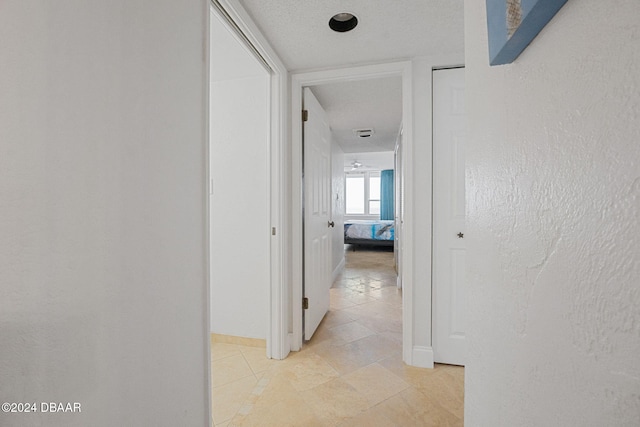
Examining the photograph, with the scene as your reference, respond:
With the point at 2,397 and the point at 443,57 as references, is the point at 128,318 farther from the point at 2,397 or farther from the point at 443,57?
the point at 443,57

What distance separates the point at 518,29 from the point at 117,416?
1.22 metres

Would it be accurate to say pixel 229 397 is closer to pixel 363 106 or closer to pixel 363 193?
pixel 363 106

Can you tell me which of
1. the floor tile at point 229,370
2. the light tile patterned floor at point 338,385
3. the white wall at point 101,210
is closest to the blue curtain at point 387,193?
the light tile patterned floor at point 338,385

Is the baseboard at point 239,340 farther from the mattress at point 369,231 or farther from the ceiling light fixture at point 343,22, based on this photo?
the mattress at point 369,231

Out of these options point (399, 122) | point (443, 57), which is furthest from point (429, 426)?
point (399, 122)

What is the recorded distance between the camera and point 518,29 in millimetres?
358

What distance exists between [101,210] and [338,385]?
169cm

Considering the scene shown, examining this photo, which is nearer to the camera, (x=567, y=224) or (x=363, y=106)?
(x=567, y=224)

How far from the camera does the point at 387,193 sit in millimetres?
8328

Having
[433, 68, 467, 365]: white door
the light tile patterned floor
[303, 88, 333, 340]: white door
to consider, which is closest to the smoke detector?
[303, 88, 333, 340]: white door

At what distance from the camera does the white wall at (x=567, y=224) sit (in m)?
0.23

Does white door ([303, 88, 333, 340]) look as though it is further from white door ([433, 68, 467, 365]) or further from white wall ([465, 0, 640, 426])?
white wall ([465, 0, 640, 426])

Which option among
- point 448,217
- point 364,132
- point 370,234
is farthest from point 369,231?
point 448,217

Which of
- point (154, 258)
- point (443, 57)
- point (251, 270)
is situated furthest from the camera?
point (251, 270)
